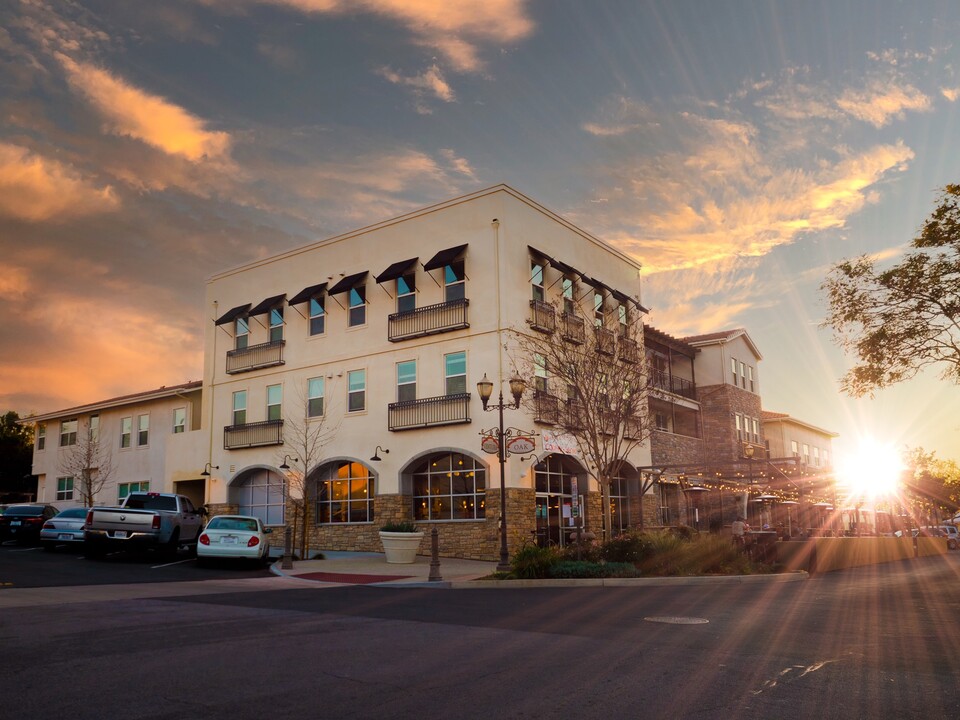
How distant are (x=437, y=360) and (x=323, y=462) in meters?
6.68

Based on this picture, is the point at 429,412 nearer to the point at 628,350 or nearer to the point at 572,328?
the point at 572,328

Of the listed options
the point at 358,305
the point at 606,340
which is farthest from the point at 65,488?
the point at 606,340

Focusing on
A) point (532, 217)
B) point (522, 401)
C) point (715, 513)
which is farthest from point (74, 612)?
point (715, 513)

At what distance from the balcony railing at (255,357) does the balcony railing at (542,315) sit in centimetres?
1172

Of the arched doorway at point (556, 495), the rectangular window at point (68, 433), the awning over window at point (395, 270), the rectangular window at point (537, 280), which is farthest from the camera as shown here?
the rectangular window at point (68, 433)

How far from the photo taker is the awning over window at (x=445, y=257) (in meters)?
29.3

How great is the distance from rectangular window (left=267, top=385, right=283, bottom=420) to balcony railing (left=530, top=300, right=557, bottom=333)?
40.0ft

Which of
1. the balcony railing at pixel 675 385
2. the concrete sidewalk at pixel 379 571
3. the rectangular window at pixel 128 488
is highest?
the balcony railing at pixel 675 385

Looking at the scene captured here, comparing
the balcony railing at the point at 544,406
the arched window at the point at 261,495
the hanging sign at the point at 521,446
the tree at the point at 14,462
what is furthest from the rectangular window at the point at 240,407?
the tree at the point at 14,462

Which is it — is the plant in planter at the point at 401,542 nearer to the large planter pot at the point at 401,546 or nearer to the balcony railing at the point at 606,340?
the large planter pot at the point at 401,546

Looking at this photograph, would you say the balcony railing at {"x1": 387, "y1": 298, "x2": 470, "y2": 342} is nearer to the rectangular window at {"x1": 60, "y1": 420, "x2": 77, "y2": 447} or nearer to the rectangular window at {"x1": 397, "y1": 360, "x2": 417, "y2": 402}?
the rectangular window at {"x1": 397, "y1": 360, "x2": 417, "y2": 402}

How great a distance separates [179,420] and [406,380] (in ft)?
53.6

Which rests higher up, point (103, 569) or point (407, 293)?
point (407, 293)

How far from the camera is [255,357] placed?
1426 inches
